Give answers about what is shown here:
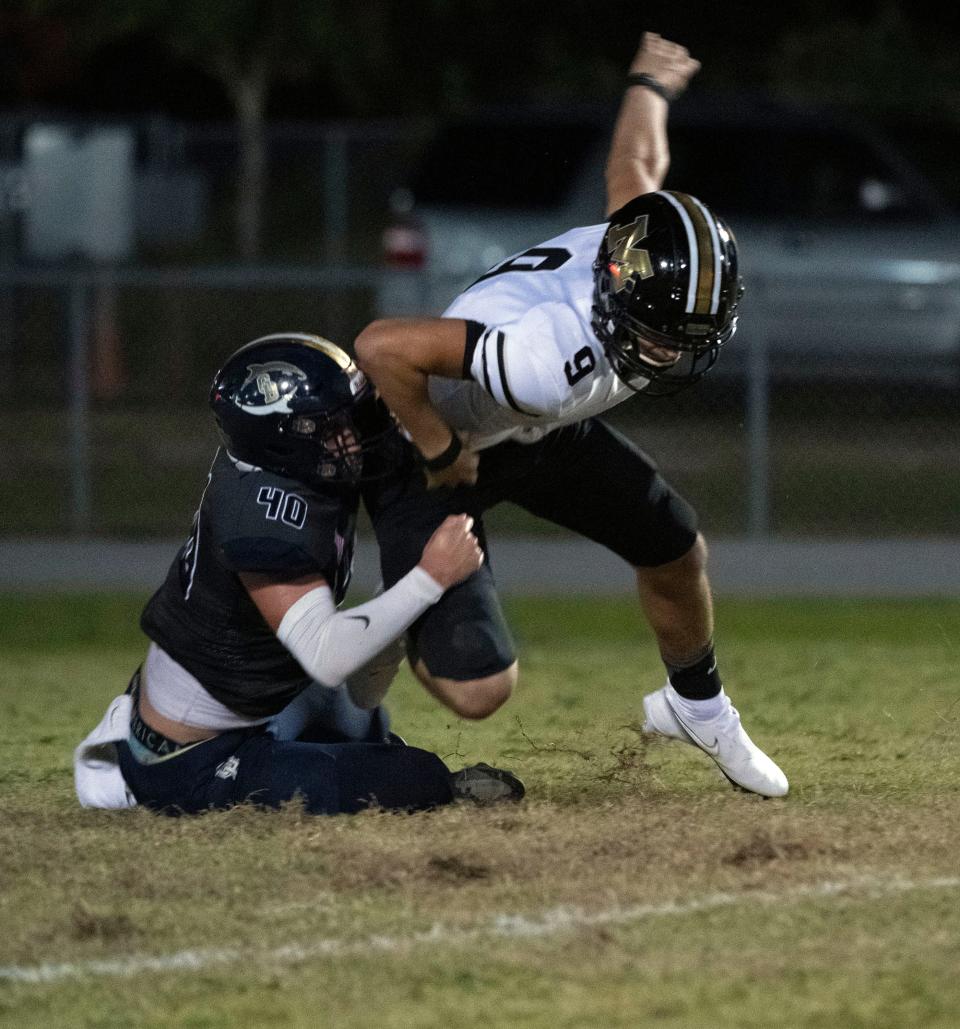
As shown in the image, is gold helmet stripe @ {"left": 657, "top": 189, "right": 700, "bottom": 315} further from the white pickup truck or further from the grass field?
the white pickup truck

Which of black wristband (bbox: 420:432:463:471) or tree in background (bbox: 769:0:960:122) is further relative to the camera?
tree in background (bbox: 769:0:960:122)

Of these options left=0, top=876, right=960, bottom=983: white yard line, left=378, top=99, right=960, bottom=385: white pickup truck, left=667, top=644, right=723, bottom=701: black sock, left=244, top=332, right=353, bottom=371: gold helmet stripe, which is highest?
left=244, top=332, right=353, bottom=371: gold helmet stripe

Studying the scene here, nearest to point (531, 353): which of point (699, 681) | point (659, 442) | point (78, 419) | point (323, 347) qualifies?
point (323, 347)

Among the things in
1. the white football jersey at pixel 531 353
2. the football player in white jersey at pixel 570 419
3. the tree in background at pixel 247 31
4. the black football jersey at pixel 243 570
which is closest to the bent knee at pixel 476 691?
the football player in white jersey at pixel 570 419

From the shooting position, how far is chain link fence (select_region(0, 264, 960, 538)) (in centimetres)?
1188

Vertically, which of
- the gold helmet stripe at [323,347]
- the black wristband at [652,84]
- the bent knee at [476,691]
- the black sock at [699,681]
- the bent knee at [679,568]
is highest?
the black wristband at [652,84]

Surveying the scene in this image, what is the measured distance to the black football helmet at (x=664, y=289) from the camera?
5.21 meters

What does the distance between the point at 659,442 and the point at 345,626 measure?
317 inches

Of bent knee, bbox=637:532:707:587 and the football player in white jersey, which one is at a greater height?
the football player in white jersey

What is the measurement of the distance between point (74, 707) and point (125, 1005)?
11.9 ft

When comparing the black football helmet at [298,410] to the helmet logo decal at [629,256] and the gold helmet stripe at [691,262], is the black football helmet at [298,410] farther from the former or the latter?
the gold helmet stripe at [691,262]

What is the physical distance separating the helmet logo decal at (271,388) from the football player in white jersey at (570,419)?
7.7 inches

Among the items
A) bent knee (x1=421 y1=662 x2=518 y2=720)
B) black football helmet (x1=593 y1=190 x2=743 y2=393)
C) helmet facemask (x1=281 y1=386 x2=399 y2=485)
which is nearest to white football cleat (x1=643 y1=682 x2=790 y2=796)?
bent knee (x1=421 y1=662 x2=518 y2=720)

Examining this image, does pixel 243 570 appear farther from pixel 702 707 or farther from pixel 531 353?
pixel 702 707
